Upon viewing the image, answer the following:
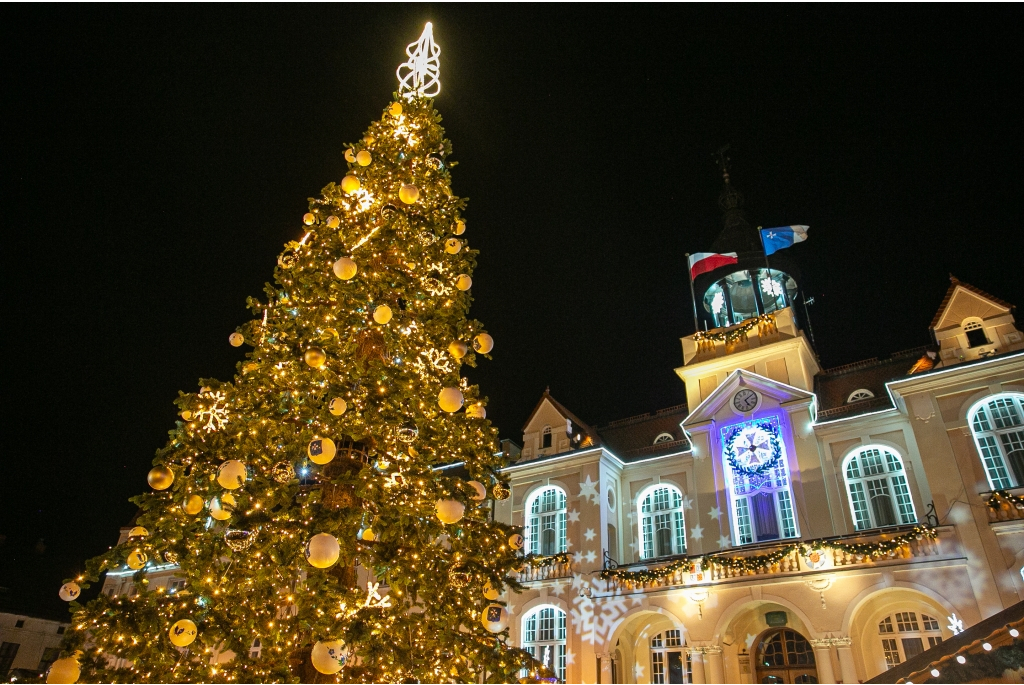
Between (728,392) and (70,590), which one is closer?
(70,590)

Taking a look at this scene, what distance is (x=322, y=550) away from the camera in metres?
6.16

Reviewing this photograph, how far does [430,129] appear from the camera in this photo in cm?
1059

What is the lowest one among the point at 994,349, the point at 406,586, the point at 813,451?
the point at 406,586

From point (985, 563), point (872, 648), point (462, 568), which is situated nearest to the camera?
point (462, 568)

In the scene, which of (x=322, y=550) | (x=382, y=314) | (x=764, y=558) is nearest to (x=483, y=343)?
(x=382, y=314)

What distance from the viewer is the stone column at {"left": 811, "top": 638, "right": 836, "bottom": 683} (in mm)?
16266

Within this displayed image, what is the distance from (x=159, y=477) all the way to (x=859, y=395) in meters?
21.5

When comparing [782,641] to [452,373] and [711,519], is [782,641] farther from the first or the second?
[452,373]

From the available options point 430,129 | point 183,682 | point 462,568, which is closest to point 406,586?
point 462,568

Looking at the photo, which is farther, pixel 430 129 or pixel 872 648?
pixel 872 648

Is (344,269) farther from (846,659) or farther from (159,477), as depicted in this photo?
(846,659)

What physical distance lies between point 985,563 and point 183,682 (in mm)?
17755

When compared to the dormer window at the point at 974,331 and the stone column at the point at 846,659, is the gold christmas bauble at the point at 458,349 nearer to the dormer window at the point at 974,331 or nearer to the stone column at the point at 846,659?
the stone column at the point at 846,659

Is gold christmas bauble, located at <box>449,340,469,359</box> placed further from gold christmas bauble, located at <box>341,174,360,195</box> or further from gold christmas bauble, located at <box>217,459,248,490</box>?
gold christmas bauble, located at <box>217,459,248,490</box>
